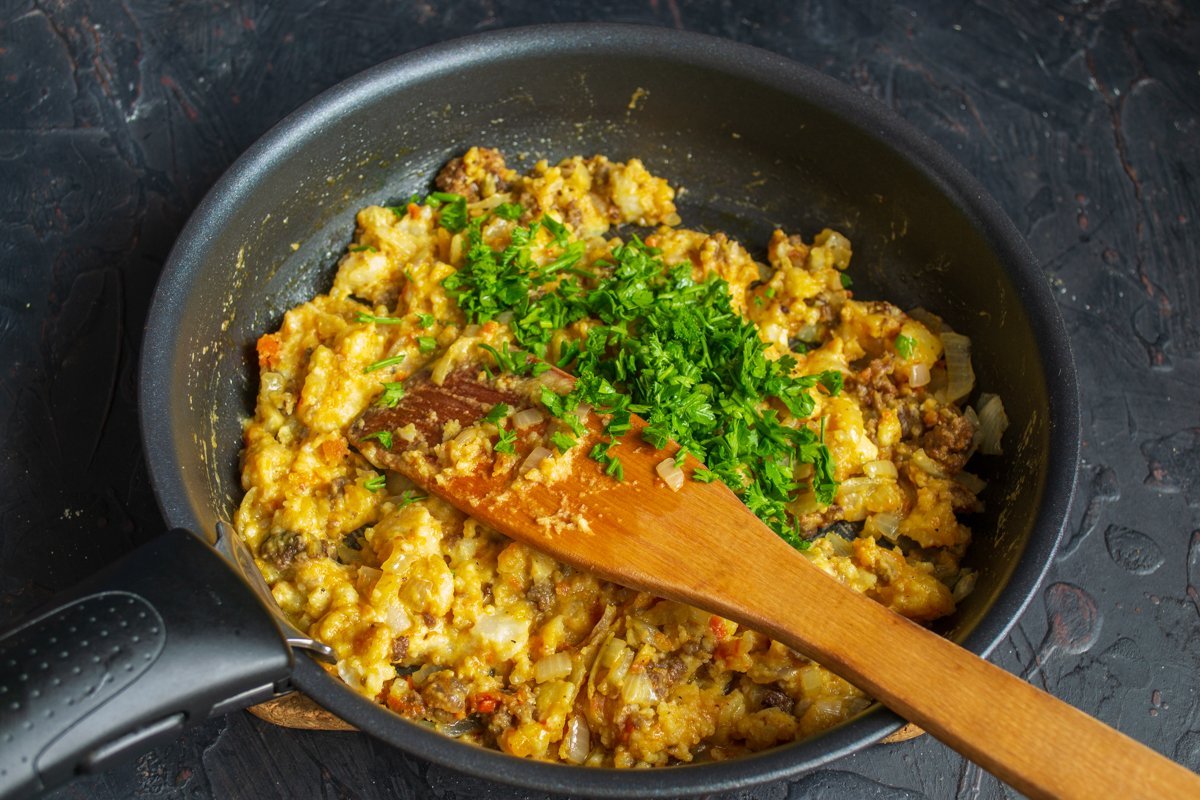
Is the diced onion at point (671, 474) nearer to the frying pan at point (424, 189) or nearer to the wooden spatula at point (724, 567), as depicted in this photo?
the wooden spatula at point (724, 567)

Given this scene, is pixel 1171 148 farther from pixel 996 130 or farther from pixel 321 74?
pixel 321 74

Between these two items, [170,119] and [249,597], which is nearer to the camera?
[249,597]

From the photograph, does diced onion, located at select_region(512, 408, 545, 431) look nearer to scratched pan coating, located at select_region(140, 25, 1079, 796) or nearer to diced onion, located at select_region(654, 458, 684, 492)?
diced onion, located at select_region(654, 458, 684, 492)

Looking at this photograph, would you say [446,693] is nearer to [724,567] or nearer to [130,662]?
[724,567]

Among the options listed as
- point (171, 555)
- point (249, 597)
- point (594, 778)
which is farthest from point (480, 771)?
point (171, 555)

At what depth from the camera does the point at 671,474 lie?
10.0ft

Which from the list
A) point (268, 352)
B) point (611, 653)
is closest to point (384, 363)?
point (268, 352)

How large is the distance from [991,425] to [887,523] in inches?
20.1

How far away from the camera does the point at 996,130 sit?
176 inches

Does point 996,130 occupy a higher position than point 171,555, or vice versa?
point 171,555

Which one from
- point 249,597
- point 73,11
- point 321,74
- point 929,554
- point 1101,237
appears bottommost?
point 929,554

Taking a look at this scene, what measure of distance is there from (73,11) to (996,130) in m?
3.96

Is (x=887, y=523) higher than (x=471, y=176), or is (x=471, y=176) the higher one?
(x=471, y=176)

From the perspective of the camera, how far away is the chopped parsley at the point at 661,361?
10.6 ft
